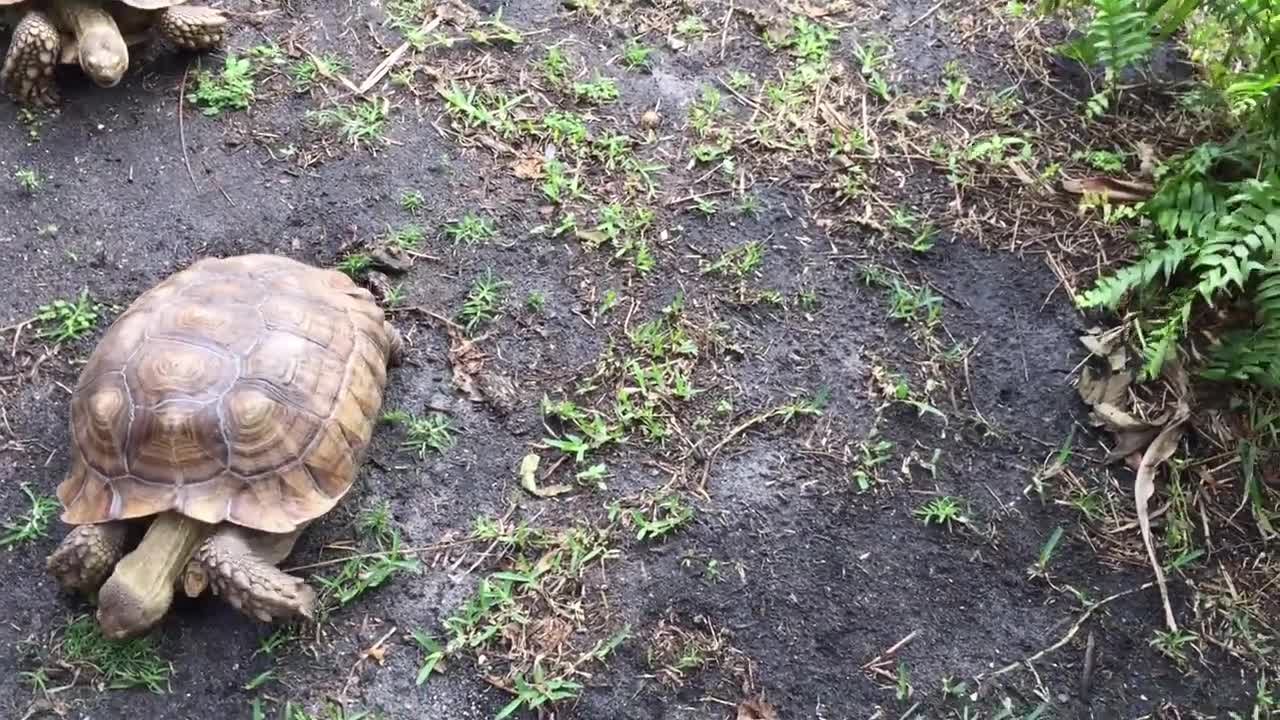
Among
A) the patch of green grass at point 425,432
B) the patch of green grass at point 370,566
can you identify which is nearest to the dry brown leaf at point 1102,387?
the patch of green grass at point 425,432

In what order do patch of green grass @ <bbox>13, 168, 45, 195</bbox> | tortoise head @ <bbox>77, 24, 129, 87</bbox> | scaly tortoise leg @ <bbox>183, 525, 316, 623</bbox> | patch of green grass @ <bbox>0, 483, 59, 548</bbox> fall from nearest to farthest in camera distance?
scaly tortoise leg @ <bbox>183, 525, 316, 623</bbox> → patch of green grass @ <bbox>0, 483, 59, 548</bbox> → patch of green grass @ <bbox>13, 168, 45, 195</bbox> → tortoise head @ <bbox>77, 24, 129, 87</bbox>

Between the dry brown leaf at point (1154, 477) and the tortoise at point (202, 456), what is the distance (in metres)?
2.49

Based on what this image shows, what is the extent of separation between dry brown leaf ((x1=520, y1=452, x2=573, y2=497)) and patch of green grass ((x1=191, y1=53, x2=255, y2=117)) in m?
2.08

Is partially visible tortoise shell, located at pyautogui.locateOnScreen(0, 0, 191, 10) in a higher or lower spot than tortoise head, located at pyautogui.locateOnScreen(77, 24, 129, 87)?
higher

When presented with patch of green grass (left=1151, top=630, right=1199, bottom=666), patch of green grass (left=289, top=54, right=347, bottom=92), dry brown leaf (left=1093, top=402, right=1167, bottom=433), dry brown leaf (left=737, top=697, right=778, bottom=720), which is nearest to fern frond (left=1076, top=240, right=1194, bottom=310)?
dry brown leaf (left=1093, top=402, right=1167, bottom=433)

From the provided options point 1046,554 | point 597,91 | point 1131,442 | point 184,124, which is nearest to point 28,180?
point 184,124

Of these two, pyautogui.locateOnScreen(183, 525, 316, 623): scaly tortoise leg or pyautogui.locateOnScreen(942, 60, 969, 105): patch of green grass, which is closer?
pyautogui.locateOnScreen(183, 525, 316, 623): scaly tortoise leg

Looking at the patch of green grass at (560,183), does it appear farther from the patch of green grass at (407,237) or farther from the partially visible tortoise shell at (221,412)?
the partially visible tortoise shell at (221,412)

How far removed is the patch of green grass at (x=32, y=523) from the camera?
3039 mm

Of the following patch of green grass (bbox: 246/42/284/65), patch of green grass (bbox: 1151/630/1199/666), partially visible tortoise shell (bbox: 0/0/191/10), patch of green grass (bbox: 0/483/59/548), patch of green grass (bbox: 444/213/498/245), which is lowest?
patch of green grass (bbox: 0/483/59/548)

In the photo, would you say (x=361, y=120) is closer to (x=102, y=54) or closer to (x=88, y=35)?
(x=102, y=54)

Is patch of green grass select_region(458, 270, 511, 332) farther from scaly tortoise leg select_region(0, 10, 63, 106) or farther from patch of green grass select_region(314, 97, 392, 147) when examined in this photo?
scaly tortoise leg select_region(0, 10, 63, 106)

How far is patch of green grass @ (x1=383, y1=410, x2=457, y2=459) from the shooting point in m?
3.27

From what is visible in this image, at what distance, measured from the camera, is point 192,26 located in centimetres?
411
